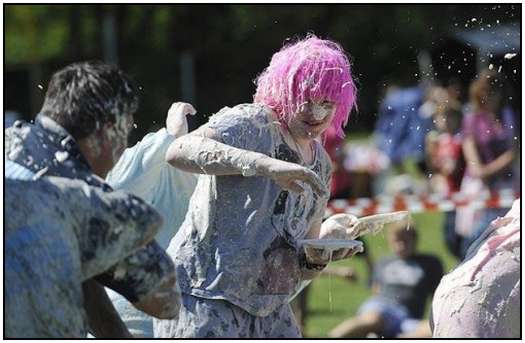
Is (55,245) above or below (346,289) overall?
above

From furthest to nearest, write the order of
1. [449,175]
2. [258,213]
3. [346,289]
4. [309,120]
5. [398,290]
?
[449,175], [346,289], [398,290], [309,120], [258,213]

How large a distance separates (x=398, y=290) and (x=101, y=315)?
554cm

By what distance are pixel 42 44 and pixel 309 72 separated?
79.3 feet

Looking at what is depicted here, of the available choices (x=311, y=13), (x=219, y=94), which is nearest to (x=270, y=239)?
(x=219, y=94)

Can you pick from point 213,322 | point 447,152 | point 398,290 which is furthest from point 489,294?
point 447,152

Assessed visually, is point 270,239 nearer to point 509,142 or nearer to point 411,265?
point 411,265

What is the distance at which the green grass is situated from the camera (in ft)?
31.2

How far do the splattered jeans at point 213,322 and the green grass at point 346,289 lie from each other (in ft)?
13.5

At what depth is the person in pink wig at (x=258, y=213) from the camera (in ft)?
14.5

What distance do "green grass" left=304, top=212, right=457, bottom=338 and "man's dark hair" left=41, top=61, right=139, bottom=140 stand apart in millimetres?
5325

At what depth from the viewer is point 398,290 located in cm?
898

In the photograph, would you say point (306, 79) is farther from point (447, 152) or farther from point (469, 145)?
point (447, 152)

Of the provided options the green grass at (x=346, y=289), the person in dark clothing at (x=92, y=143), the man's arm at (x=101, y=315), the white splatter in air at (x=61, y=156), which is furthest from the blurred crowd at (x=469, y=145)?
the white splatter in air at (x=61, y=156)

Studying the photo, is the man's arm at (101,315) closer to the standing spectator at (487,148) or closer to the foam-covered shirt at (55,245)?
the foam-covered shirt at (55,245)
